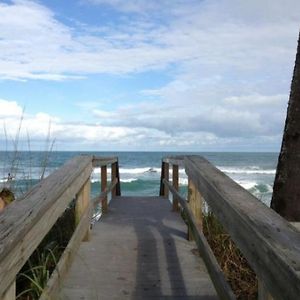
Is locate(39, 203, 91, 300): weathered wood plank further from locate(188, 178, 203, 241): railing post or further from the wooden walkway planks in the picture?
locate(188, 178, 203, 241): railing post

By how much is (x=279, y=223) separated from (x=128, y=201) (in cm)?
777

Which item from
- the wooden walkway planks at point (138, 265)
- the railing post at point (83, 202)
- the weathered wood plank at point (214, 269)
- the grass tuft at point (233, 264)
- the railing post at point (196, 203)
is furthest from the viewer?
the railing post at point (196, 203)

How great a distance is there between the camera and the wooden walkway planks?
12.7 ft

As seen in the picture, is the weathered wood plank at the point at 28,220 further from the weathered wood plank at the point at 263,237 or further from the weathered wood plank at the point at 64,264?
the weathered wood plank at the point at 263,237

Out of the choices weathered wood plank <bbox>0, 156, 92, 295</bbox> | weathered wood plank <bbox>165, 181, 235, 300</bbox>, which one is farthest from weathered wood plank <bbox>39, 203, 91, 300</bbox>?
weathered wood plank <bbox>165, 181, 235, 300</bbox>

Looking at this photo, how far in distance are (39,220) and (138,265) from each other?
2.20 m

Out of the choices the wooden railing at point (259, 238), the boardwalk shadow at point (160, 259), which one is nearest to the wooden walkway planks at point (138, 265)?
the boardwalk shadow at point (160, 259)

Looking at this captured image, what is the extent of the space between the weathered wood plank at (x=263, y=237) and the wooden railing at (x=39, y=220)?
100 cm

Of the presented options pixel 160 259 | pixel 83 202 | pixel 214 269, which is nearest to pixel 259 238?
pixel 214 269

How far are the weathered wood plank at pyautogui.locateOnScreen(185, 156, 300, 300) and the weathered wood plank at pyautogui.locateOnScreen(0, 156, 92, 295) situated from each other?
1.00m

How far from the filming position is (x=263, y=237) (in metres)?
1.99

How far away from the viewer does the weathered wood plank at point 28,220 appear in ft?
6.41

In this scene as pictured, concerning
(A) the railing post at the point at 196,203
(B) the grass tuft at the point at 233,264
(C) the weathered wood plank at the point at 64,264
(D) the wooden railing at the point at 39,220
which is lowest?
(B) the grass tuft at the point at 233,264

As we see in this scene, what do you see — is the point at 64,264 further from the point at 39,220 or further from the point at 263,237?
the point at 263,237
